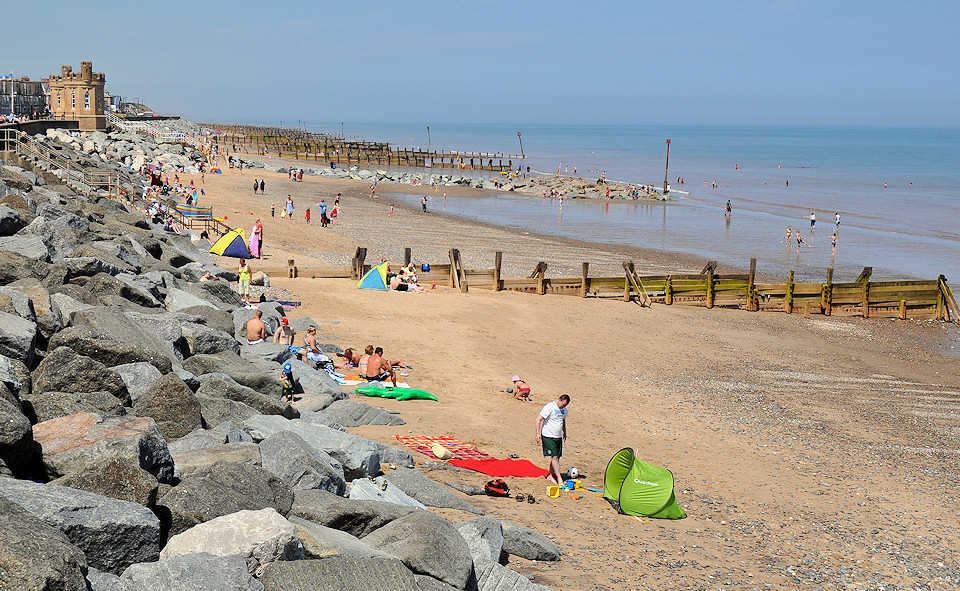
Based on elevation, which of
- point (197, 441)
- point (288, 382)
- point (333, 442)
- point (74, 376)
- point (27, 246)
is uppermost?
point (27, 246)

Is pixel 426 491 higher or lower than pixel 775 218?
lower

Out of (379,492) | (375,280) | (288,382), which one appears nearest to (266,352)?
(288,382)

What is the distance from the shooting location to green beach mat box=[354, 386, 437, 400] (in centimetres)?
1318

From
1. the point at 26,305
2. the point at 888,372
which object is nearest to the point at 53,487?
the point at 26,305

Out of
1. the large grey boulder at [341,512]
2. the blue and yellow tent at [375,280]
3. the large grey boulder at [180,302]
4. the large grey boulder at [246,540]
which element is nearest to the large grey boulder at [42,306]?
the large grey boulder at [180,302]

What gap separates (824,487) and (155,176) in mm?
38393

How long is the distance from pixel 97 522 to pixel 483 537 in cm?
328

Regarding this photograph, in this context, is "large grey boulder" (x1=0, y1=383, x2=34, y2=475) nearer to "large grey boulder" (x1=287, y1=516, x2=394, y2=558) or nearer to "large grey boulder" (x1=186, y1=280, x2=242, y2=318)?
"large grey boulder" (x1=287, y1=516, x2=394, y2=558)

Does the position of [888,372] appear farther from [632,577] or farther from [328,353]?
[632,577]

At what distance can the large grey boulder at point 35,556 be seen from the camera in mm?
4059

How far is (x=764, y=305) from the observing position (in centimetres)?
2588

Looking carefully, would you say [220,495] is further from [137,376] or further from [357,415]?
[357,415]

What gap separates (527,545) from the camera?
789 cm

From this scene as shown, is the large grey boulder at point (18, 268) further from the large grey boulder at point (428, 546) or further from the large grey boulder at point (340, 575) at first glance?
the large grey boulder at point (340, 575)
